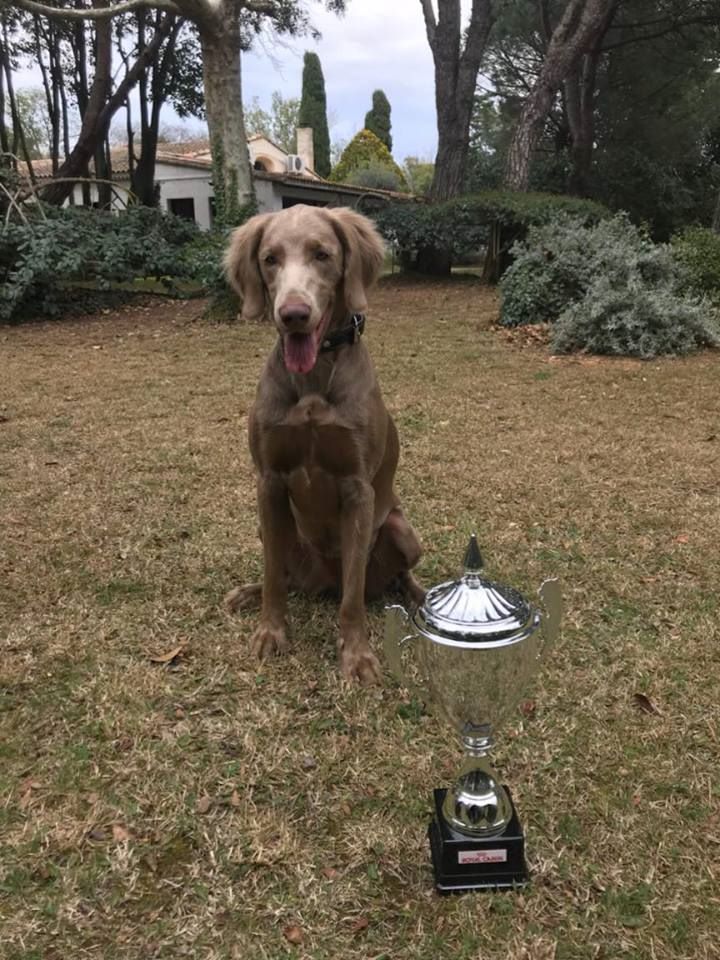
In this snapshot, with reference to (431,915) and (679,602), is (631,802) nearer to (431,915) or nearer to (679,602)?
(431,915)

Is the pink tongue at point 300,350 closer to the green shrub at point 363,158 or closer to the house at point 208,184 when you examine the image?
the house at point 208,184

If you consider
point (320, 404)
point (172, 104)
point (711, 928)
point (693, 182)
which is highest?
point (172, 104)

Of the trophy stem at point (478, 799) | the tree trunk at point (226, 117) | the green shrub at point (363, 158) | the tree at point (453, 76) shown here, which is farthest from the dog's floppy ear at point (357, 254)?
the green shrub at point (363, 158)

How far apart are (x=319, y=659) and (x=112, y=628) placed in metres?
0.76

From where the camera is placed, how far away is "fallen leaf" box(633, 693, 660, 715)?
2.27 meters

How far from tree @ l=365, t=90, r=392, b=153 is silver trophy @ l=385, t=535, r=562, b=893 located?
43658 millimetres

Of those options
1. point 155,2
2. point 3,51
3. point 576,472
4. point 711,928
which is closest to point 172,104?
point 3,51

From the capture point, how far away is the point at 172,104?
1966 centimetres

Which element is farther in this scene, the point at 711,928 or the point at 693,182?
the point at 693,182

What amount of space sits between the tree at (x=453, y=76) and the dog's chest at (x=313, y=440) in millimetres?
13117

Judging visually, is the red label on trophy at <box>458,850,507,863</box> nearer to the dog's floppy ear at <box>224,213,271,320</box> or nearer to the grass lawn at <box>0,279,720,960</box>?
the grass lawn at <box>0,279,720,960</box>

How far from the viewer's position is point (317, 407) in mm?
2262

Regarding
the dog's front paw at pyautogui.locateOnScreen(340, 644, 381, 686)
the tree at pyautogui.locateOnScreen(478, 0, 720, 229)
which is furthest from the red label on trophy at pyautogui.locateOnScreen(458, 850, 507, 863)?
the tree at pyautogui.locateOnScreen(478, 0, 720, 229)

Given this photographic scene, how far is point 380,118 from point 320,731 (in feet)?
146
